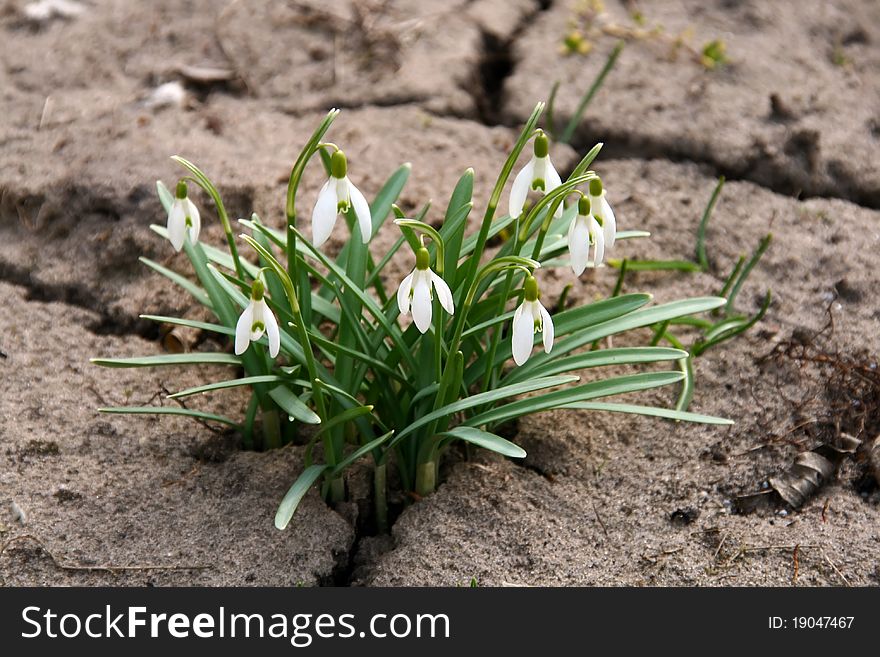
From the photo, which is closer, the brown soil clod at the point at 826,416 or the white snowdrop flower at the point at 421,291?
the white snowdrop flower at the point at 421,291

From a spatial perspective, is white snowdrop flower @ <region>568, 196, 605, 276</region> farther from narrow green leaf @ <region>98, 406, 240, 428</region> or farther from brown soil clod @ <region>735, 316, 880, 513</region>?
narrow green leaf @ <region>98, 406, 240, 428</region>

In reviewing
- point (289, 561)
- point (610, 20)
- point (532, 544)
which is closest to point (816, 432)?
point (532, 544)

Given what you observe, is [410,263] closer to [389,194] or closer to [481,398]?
[389,194]

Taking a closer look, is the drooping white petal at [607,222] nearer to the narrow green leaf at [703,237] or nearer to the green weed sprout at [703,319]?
the green weed sprout at [703,319]

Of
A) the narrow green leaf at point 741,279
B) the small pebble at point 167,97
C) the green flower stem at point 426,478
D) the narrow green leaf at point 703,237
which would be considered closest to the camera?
the green flower stem at point 426,478

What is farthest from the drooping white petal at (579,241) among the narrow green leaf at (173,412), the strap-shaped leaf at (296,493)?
the narrow green leaf at (173,412)
